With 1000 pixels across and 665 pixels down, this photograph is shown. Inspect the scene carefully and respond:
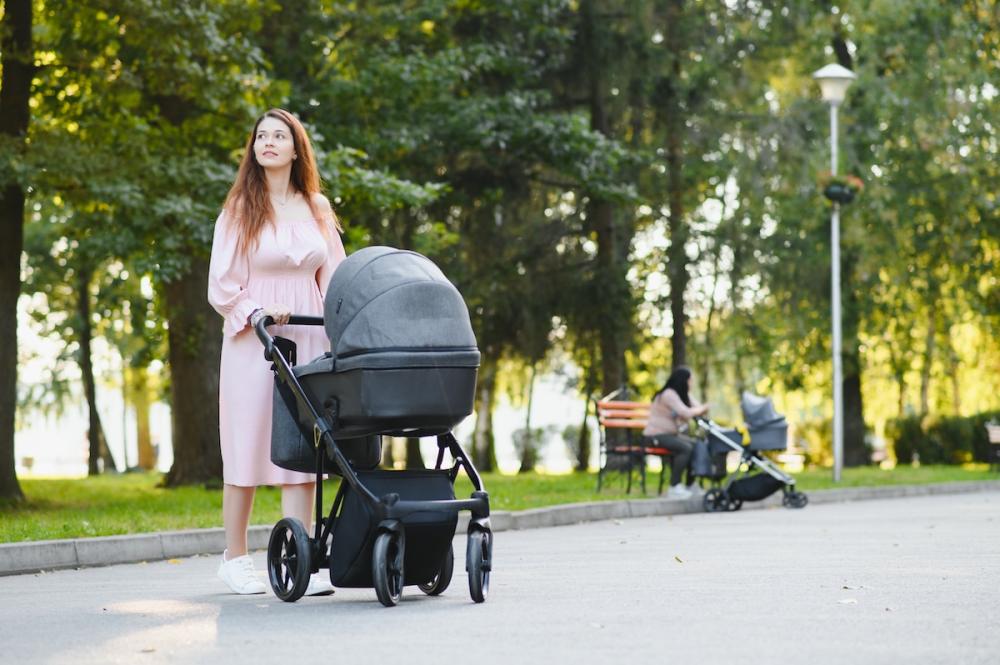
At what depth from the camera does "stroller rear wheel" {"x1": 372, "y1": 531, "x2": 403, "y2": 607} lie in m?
7.09

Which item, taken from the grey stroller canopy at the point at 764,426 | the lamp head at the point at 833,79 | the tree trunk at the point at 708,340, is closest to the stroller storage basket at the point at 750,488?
the grey stroller canopy at the point at 764,426

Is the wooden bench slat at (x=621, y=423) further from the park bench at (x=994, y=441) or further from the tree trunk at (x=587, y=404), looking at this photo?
the park bench at (x=994, y=441)

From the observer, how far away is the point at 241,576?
805cm

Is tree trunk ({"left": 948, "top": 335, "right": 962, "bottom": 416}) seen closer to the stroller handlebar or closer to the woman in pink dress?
the woman in pink dress

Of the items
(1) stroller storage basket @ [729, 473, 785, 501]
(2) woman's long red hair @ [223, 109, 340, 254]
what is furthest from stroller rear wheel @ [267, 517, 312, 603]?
(1) stroller storage basket @ [729, 473, 785, 501]

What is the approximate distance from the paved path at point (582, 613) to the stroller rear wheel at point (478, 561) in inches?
3.3

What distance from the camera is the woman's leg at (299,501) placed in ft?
25.7

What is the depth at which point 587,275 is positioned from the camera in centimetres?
2781

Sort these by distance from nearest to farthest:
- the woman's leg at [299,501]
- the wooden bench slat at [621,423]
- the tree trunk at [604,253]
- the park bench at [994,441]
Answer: the woman's leg at [299,501] < the wooden bench slat at [621,423] < the tree trunk at [604,253] < the park bench at [994,441]

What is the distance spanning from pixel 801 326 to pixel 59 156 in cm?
1766

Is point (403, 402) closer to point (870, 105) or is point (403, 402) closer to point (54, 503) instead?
point (54, 503)

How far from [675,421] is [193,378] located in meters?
7.41

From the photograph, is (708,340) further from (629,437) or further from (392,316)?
(392,316)

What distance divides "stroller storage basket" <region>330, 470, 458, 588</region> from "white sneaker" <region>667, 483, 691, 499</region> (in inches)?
437
